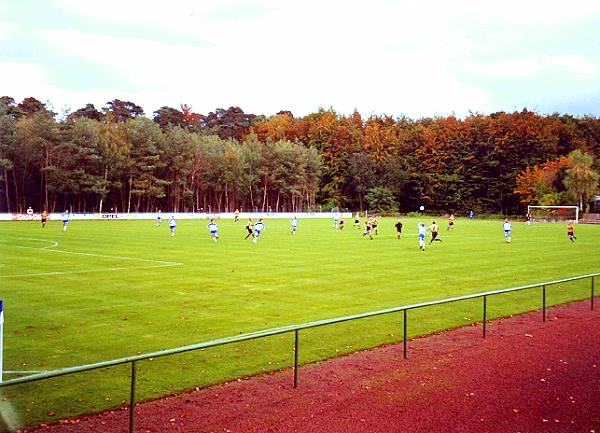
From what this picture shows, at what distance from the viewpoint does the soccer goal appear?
100 m

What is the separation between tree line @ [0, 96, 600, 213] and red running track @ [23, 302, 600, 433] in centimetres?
7147

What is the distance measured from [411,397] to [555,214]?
102 m

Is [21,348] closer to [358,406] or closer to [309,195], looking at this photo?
[358,406]

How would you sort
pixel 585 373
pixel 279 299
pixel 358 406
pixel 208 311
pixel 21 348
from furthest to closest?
pixel 279 299 < pixel 208 311 < pixel 21 348 < pixel 585 373 < pixel 358 406

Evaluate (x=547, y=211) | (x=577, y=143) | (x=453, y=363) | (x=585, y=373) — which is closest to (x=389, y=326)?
(x=453, y=363)

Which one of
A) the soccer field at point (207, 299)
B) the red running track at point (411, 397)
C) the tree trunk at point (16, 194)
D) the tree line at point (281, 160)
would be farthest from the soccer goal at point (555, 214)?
the red running track at point (411, 397)

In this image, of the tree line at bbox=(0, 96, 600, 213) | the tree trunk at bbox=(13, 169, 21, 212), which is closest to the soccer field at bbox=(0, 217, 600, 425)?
the tree trunk at bbox=(13, 169, 21, 212)

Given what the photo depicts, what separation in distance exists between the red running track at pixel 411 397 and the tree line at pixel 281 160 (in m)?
71.5

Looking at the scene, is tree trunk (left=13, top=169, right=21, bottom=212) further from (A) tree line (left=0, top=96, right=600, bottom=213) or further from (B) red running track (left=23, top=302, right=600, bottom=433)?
(B) red running track (left=23, top=302, right=600, bottom=433)

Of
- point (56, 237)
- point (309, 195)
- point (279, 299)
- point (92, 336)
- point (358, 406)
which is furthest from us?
point (309, 195)

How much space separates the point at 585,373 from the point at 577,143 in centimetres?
12996

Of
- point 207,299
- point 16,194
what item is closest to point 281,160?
point 16,194

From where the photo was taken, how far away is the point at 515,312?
18031mm

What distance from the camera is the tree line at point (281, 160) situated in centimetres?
8744
